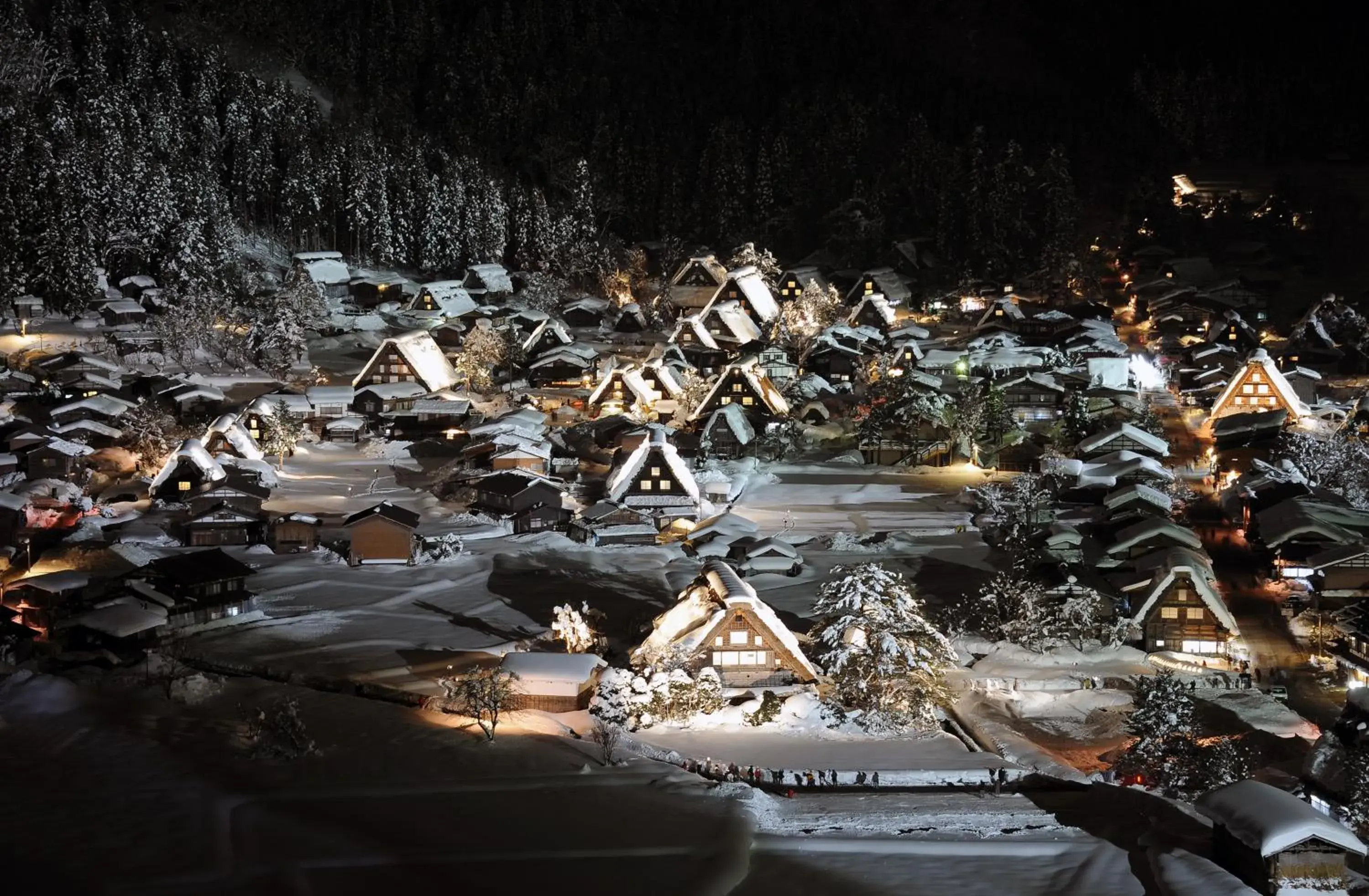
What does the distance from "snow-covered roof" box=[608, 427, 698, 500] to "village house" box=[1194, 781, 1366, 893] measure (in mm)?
18545

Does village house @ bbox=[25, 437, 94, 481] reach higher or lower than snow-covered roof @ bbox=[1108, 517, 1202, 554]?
higher

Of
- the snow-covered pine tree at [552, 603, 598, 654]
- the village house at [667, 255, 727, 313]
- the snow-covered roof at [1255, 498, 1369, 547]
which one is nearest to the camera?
the snow-covered pine tree at [552, 603, 598, 654]

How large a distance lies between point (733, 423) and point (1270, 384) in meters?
15.0

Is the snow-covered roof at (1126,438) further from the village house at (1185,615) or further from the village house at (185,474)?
the village house at (185,474)

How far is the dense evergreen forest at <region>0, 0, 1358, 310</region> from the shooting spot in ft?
176

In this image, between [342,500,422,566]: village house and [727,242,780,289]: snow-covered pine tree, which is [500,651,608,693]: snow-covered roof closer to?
[342,500,422,566]: village house

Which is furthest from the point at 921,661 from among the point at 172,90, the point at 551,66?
the point at 551,66

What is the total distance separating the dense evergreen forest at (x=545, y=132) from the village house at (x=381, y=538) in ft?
80.7

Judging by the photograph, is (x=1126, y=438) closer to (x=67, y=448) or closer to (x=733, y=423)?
(x=733, y=423)

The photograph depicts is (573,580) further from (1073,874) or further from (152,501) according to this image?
(1073,874)

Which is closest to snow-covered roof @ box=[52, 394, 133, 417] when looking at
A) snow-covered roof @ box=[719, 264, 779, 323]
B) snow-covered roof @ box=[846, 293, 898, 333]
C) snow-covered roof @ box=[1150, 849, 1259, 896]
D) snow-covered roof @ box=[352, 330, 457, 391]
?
snow-covered roof @ box=[352, 330, 457, 391]

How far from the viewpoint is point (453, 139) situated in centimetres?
6662

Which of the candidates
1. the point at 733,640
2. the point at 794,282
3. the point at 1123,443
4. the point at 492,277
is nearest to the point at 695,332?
the point at 794,282

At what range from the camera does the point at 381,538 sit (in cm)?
3081
